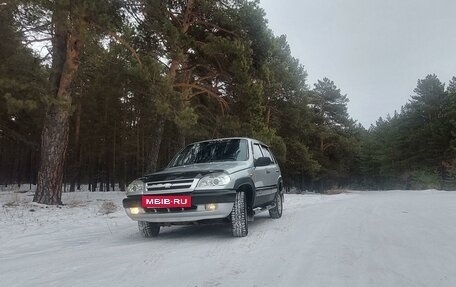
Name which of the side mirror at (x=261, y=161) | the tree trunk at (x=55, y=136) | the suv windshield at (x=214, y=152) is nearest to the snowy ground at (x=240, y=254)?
the side mirror at (x=261, y=161)

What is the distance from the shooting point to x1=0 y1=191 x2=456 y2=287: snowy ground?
4.01m

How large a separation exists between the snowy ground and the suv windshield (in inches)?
55.1

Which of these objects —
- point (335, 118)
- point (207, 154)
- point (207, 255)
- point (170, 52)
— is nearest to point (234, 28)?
point (170, 52)

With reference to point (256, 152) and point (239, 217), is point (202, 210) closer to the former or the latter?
point (239, 217)

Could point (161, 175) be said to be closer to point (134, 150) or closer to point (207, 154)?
point (207, 154)

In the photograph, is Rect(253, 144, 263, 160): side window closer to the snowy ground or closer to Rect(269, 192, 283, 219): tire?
Rect(269, 192, 283, 219): tire

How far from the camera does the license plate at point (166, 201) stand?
5.90m

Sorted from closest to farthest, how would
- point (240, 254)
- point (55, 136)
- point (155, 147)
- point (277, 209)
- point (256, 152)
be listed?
point (240, 254) → point (256, 152) → point (277, 209) → point (55, 136) → point (155, 147)

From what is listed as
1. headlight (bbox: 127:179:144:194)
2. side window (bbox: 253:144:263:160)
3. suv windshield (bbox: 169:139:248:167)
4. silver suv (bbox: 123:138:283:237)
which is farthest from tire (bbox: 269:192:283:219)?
headlight (bbox: 127:179:144:194)

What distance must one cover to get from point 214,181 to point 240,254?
1.36 meters

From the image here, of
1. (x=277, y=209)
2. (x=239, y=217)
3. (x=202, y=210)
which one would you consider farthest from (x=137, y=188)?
(x=277, y=209)

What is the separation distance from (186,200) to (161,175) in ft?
2.81

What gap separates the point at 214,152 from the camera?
781 centimetres

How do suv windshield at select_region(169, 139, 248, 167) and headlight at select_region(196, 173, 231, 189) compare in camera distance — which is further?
suv windshield at select_region(169, 139, 248, 167)
